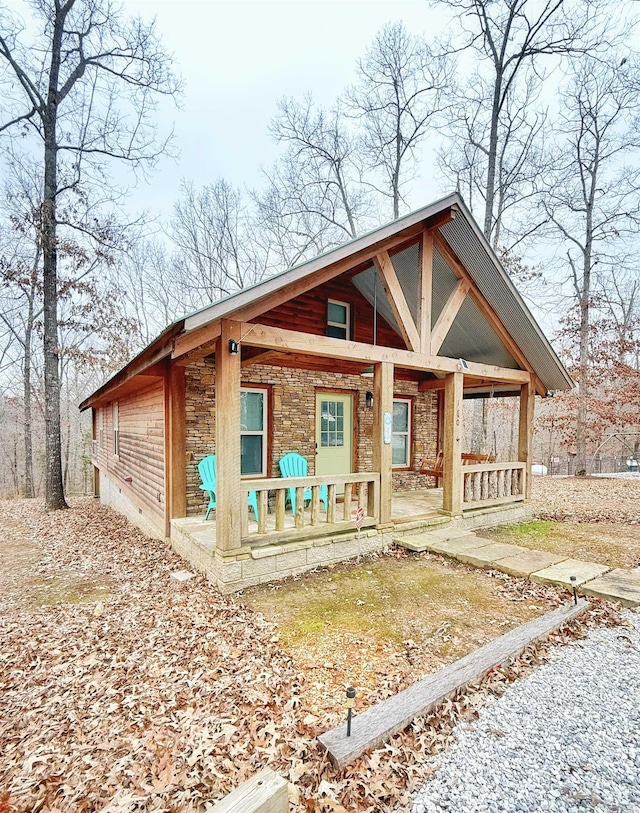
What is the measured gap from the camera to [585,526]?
7.05m

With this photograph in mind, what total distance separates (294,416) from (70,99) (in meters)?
10.4

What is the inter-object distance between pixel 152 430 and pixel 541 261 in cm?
1498

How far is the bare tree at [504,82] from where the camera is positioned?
37.7ft

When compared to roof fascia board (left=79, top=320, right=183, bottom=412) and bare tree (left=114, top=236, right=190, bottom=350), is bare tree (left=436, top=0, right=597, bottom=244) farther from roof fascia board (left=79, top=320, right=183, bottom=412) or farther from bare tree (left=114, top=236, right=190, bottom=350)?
bare tree (left=114, top=236, right=190, bottom=350)

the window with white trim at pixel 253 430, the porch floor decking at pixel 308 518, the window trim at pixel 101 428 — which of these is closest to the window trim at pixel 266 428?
the window with white trim at pixel 253 430

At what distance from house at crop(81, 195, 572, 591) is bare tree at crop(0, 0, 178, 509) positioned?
9.64 ft

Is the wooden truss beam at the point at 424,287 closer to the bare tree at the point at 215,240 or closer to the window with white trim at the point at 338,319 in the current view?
the window with white trim at the point at 338,319

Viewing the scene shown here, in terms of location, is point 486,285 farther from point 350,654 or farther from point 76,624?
point 76,624

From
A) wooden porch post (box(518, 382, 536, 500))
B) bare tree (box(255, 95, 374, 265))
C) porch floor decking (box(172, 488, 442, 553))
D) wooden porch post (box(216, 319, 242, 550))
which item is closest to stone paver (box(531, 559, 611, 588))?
porch floor decking (box(172, 488, 442, 553))

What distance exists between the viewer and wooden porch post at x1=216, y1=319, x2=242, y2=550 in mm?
4117

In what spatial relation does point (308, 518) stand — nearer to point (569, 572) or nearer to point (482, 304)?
point (569, 572)

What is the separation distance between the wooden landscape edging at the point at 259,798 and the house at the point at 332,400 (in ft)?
8.29

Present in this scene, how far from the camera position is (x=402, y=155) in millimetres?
14992

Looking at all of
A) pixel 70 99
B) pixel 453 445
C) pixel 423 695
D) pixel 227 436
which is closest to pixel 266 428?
pixel 227 436
